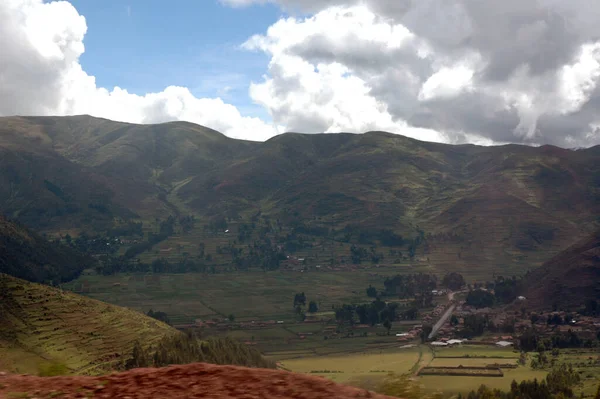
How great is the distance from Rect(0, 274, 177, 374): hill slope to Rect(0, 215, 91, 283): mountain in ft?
270

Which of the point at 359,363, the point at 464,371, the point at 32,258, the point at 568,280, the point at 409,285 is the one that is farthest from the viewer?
the point at 409,285

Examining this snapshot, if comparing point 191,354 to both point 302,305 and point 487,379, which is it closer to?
point 487,379

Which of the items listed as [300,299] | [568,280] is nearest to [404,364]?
[300,299]

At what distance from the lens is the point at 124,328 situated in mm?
73562

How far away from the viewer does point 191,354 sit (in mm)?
54312

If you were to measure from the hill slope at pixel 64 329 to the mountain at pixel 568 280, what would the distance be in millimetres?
111800

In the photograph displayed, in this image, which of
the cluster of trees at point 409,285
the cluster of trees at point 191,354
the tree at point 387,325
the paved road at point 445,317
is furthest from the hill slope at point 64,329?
the cluster of trees at point 409,285

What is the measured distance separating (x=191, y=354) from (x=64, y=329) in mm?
23435

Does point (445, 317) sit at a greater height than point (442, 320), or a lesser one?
greater

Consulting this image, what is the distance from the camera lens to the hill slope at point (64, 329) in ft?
190

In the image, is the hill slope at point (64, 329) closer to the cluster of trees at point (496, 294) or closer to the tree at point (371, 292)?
the tree at point (371, 292)

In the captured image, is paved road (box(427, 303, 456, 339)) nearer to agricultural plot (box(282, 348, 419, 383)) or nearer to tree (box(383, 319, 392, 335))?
tree (box(383, 319, 392, 335))

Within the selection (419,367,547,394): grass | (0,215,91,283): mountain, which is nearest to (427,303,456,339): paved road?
(419,367,547,394): grass

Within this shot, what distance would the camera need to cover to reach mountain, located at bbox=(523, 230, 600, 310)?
145500 mm
